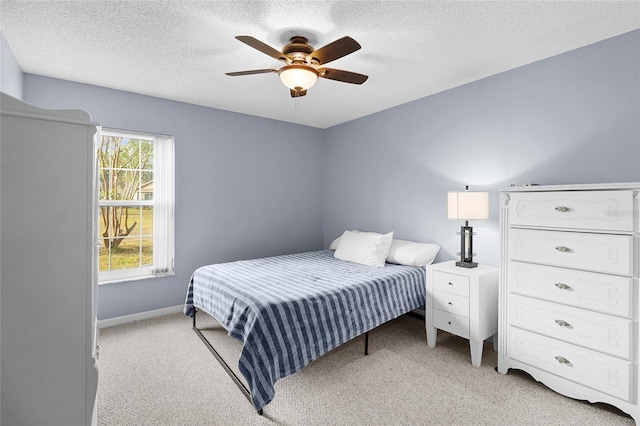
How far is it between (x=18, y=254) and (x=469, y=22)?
261 cm

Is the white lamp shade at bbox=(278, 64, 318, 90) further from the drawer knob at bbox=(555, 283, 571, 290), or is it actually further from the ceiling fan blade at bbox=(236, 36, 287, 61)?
the drawer knob at bbox=(555, 283, 571, 290)

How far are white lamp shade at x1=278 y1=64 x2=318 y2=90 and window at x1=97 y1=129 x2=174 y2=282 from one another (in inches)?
80.2

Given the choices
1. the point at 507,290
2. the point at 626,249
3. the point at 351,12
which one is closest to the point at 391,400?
the point at 507,290

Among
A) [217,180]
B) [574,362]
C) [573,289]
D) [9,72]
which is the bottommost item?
[574,362]

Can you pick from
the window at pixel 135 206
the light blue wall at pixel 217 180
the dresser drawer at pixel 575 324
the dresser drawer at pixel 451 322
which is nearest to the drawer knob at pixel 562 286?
the dresser drawer at pixel 575 324

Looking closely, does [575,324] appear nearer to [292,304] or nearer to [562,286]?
[562,286]

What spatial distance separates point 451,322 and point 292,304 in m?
1.40

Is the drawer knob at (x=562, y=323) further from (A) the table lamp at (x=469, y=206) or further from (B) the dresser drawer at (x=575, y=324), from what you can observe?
(A) the table lamp at (x=469, y=206)

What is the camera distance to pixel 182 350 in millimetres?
2744

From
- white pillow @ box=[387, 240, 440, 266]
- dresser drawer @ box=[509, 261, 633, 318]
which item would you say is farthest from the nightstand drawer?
white pillow @ box=[387, 240, 440, 266]

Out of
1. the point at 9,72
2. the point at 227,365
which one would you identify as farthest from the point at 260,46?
the point at 227,365

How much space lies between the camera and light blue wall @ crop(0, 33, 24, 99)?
222 centimetres

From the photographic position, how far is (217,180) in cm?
393

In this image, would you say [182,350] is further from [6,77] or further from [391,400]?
[6,77]
